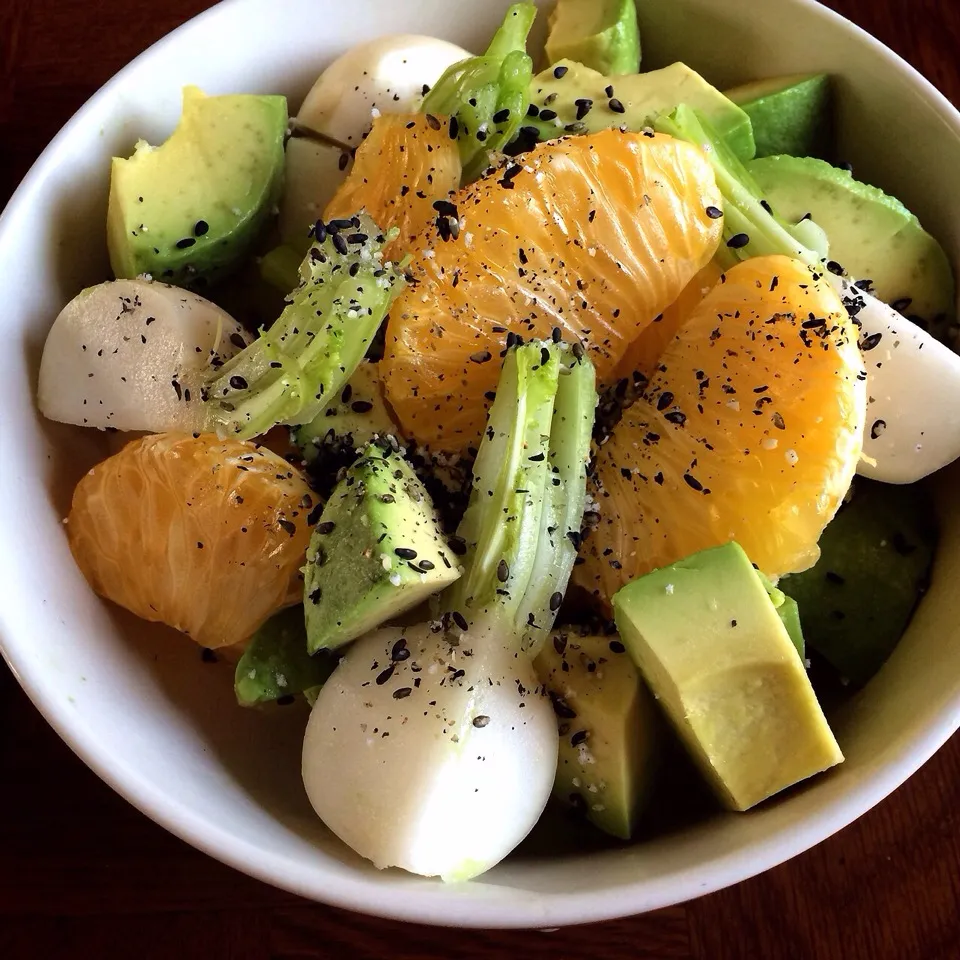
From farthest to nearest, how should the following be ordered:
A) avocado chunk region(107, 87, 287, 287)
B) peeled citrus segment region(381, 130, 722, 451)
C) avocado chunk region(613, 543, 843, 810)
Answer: avocado chunk region(107, 87, 287, 287), peeled citrus segment region(381, 130, 722, 451), avocado chunk region(613, 543, 843, 810)

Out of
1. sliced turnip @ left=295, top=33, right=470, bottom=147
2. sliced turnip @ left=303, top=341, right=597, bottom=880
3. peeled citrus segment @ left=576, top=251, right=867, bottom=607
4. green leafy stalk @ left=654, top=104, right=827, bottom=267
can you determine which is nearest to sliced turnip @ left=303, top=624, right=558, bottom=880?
sliced turnip @ left=303, top=341, right=597, bottom=880

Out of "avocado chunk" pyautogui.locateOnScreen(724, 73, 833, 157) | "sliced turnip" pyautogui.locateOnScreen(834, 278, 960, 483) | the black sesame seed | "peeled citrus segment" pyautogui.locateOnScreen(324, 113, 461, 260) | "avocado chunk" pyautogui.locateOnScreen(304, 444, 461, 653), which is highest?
"avocado chunk" pyautogui.locateOnScreen(724, 73, 833, 157)

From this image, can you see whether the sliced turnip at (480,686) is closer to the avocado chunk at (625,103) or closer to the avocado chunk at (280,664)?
the avocado chunk at (280,664)

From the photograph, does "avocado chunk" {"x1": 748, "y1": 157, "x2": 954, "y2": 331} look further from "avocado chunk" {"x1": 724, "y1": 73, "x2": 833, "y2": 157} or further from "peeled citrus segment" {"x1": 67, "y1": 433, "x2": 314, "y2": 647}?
"peeled citrus segment" {"x1": 67, "y1": 433, "x2": 314, "y2": 647}

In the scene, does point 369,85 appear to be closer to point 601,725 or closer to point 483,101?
point 483,101

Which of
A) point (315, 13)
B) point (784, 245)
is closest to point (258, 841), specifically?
point (784, 245)

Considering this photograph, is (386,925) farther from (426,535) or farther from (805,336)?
(805,336)

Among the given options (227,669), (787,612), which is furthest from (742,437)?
(227,669)
